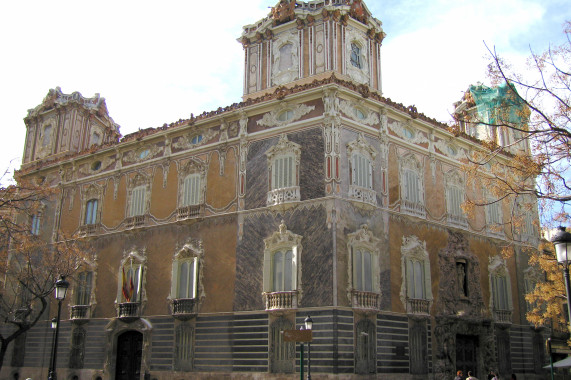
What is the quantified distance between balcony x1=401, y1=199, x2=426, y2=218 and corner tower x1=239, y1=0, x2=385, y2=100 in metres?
7.15

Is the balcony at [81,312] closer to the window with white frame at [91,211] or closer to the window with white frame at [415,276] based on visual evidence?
the window with white frame at [91,211]

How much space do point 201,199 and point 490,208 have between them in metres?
16.6

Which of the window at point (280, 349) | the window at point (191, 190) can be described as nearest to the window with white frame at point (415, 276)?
the window at point (280, 349)

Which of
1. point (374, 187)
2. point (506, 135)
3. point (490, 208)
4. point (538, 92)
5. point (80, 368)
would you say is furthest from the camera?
point (506, 135)

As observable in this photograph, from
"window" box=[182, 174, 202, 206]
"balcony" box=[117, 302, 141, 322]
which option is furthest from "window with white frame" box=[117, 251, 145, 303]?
"window" box=[182, 174, 202, 206]

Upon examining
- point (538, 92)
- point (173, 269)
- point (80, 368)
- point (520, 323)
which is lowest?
point (80, 368)

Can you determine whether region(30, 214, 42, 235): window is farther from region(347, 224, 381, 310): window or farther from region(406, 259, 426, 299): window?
region(406, 259, 426, 299): window

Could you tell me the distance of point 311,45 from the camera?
1304 inches

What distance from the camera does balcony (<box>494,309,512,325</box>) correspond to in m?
33.7

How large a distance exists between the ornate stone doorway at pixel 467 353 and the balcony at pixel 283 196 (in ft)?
36.1

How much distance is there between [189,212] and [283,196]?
589 cm

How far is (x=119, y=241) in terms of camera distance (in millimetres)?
34688

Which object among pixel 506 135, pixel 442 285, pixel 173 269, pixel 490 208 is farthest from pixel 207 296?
pixel 506 135

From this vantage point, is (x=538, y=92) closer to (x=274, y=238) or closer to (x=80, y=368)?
(x=274, y=238)
